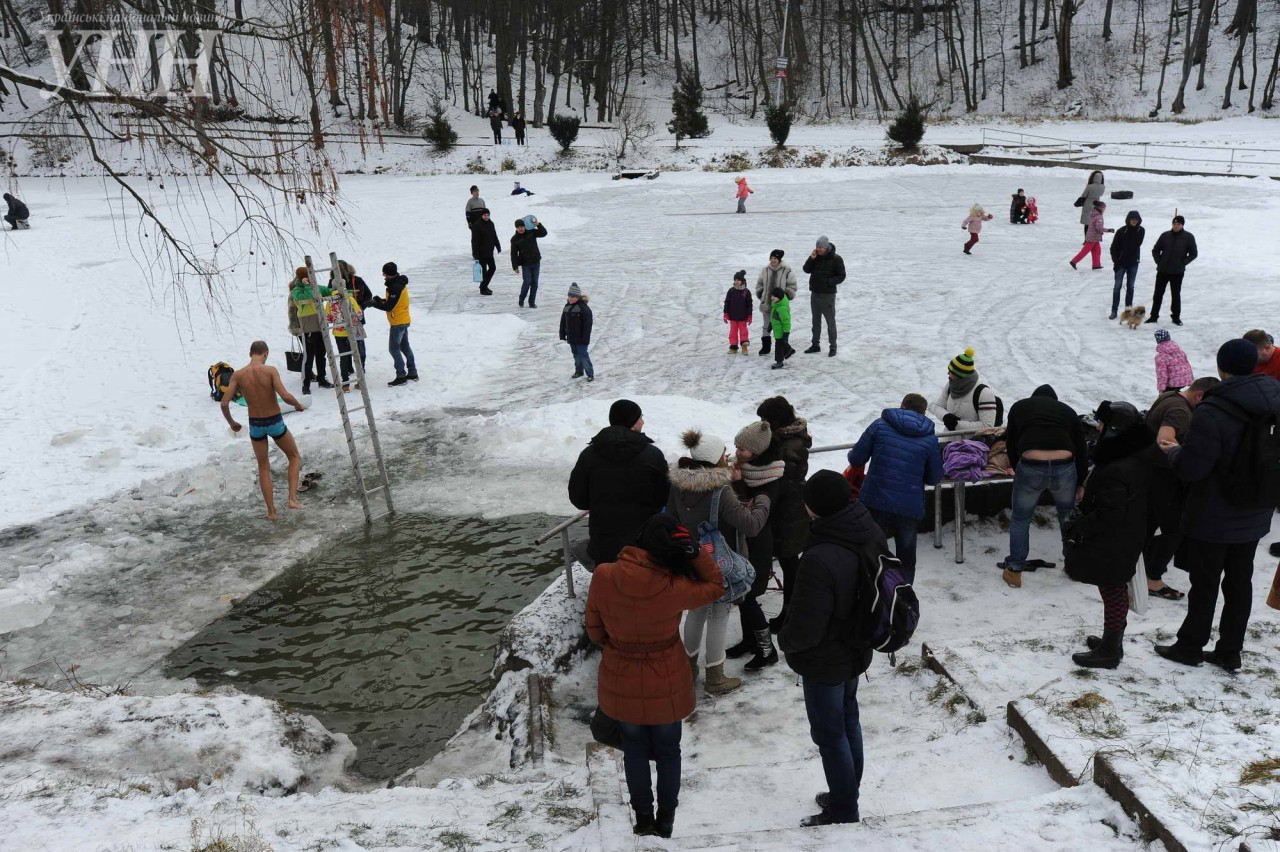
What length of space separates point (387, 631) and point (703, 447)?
134 inches

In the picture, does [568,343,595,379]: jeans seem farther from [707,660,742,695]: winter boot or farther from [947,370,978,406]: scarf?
[707,660,742,695]: winter boot

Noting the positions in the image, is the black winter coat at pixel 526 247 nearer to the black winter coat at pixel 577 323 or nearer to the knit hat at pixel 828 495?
the black winter coat at pixel 577 323

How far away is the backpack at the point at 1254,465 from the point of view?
187 inches

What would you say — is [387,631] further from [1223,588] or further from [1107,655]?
[1223,588]

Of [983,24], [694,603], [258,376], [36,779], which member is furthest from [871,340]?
[983,24]

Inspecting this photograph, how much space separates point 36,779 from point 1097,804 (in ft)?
17.2

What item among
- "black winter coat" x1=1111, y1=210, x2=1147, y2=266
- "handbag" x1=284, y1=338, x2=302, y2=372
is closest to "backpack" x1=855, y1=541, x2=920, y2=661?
"handbag" x1=284, y1=338, x2=302, y2=372

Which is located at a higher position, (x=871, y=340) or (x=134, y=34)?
(x=134, y=34)

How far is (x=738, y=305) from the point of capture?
13398 mm

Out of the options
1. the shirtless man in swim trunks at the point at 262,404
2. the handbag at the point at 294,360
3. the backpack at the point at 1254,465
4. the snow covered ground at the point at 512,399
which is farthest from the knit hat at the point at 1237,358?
the handbag at the point at 294,360

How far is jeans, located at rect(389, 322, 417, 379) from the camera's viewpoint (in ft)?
42.7

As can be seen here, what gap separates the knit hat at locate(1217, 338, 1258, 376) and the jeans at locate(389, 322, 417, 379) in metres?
10.3

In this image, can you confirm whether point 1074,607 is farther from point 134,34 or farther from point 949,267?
point 949,267

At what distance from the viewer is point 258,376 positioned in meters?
8.95
